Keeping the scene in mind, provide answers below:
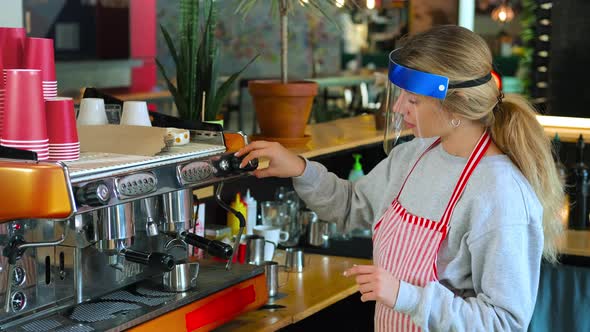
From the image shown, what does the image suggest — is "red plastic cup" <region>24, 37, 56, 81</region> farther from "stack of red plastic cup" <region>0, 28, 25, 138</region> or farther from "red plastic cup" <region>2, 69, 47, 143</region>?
"red plastic cup" <region>2, 69, 47, 143</region>

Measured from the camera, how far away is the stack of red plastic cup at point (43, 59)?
2.11 metres

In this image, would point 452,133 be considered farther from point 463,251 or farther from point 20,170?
point 20,170

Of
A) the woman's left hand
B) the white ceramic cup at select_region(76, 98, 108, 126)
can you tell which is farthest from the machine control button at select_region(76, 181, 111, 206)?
the woman's left hand

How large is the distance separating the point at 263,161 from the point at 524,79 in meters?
6.57

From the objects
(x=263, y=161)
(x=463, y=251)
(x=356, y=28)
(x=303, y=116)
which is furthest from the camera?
(x=356, y=28)

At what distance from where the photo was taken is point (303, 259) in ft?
11.1

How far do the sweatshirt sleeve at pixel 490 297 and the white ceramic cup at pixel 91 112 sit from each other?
2.98ft

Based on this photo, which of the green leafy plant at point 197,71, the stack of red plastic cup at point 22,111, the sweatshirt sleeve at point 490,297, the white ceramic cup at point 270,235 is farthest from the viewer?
the white ceramic cup at point 270,235

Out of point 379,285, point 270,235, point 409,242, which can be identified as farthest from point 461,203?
point 270,235

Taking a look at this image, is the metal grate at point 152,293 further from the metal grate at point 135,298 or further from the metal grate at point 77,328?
the metal grate at point 77,328

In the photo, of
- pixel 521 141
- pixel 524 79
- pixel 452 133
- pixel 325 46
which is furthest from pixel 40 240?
pixel 325 46

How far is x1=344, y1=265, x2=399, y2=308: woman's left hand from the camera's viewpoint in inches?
Answer: 84.7

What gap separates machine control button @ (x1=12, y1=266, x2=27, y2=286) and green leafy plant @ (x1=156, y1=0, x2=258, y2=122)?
1.02 metres

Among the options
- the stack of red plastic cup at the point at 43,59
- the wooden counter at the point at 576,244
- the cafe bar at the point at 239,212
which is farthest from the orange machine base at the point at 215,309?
the wooden counter at the point at 576,244
